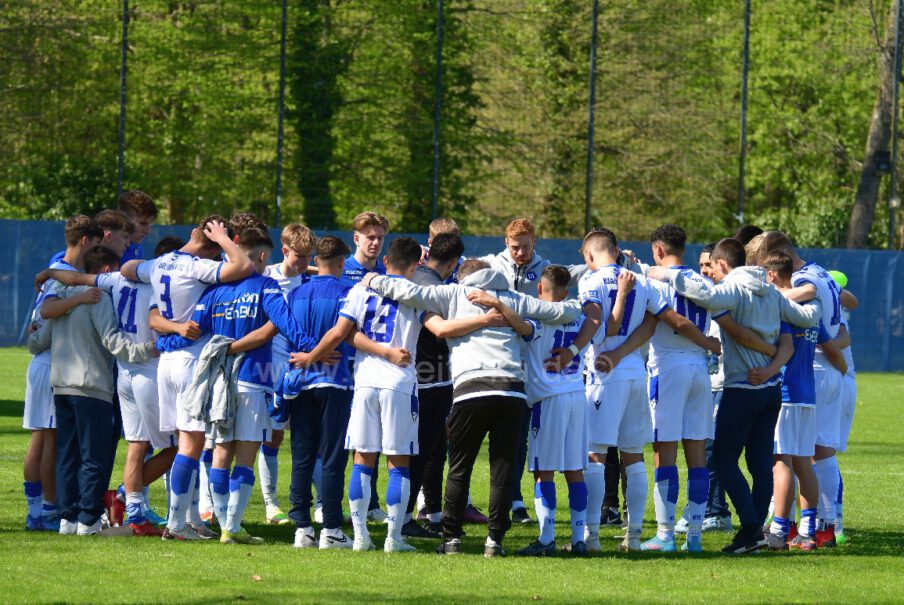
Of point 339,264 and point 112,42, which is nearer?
point 339,264

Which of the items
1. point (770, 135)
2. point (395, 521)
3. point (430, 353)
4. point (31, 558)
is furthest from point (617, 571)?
point (770, 135)

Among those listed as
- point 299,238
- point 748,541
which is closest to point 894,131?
point 748,541

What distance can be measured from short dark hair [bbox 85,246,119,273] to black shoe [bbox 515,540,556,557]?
3246 mm

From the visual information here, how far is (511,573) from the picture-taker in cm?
784

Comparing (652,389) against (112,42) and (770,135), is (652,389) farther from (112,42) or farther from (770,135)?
(770,135)

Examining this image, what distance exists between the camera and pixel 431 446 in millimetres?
9836

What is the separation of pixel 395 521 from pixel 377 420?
0.66 meters

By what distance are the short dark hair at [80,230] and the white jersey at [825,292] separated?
15.5 ft

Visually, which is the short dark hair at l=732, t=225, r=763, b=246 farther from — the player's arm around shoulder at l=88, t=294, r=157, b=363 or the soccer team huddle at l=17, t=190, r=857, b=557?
the player's arm around shoulder at l=88, t=294, r=157, b=363

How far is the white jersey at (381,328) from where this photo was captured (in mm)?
8477

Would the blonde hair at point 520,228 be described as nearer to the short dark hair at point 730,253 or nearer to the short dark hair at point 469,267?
the short dark hair at point 730,253

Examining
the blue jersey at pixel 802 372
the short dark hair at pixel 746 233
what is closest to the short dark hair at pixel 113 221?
the short dark hair at pixel 746 233

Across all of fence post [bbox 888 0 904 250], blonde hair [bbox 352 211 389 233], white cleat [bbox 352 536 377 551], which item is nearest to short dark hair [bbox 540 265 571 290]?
blonde hair [bbox 352 211 389 233]

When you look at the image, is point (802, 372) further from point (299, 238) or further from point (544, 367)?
point (299, 238)
